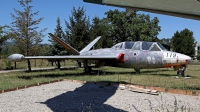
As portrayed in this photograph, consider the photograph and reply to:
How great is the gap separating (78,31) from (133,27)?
32483 mm

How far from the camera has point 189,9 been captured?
57.4 inches

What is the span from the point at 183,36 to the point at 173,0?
5591 cm

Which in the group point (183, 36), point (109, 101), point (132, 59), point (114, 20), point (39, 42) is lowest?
point (109, 101)

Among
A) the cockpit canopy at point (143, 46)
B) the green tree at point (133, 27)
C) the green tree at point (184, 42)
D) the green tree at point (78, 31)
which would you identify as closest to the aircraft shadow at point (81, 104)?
the cockpit canopy at point (143, 46)

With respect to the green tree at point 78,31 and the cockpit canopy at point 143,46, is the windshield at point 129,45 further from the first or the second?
the green tree at point 78,31

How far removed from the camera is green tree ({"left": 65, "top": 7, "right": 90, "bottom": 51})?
2622 cm

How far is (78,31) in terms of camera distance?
26.4 meters

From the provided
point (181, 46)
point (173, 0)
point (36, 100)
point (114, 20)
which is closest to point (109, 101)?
point (36, 100)

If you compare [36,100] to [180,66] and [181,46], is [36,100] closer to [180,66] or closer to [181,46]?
[180,66]

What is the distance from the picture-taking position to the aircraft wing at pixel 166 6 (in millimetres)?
1459

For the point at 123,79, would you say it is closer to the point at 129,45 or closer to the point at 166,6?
the point at 129,45

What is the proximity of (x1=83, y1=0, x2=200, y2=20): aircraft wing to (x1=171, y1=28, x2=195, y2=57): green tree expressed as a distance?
2049 inches

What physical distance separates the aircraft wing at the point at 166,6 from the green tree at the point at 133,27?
2109 inches

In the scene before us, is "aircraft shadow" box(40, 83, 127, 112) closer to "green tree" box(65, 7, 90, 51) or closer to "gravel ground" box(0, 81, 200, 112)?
"gravel ground" box(0, 81, 200, 112)
